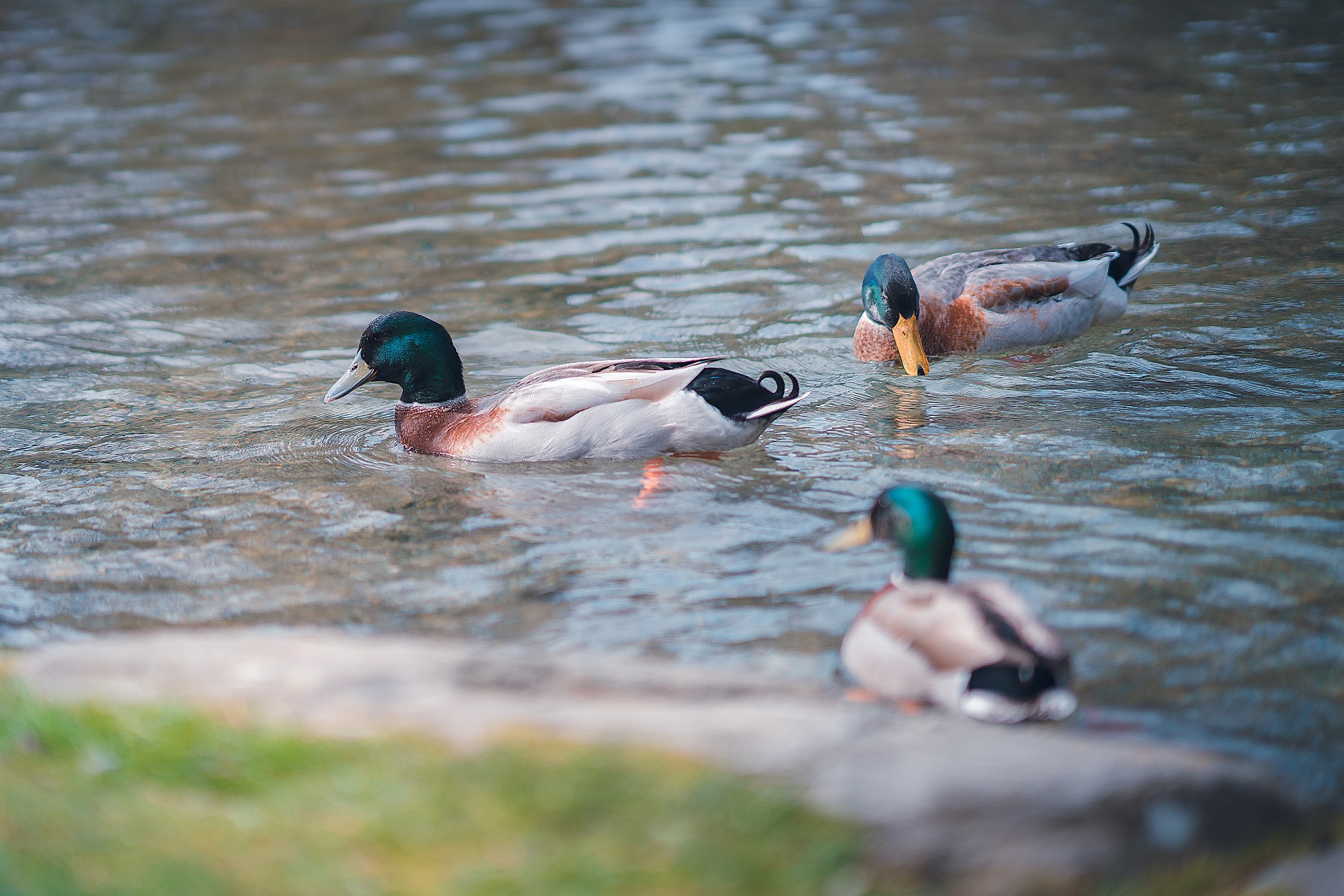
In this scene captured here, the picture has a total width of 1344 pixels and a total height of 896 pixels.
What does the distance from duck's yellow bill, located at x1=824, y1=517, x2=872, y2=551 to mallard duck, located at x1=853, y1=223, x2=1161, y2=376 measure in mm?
3130

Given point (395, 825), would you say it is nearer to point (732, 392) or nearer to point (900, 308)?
point (732, 392)

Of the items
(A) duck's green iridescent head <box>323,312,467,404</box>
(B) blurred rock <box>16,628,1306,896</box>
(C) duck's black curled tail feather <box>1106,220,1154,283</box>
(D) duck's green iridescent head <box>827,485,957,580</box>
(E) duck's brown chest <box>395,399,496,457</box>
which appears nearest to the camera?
(B) blurred rock <box>16,628,1306,896</box>

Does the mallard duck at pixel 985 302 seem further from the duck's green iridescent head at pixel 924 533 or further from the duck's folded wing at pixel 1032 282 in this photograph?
the duck's green iridescent head at pixel 924 533

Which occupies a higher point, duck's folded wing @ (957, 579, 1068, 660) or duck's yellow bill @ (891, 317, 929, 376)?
duck's folded wing @ (957, 579, 1068, 660)

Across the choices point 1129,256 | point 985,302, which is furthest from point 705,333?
point 1129,256

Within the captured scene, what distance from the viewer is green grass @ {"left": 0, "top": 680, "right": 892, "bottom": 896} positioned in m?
3.18

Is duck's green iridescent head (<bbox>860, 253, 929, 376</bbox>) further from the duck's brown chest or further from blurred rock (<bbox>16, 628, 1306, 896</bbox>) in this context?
blurred rock (<bbox>16, 628, 1306, 896</bbox>)

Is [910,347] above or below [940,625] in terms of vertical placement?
below

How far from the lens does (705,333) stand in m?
8.69

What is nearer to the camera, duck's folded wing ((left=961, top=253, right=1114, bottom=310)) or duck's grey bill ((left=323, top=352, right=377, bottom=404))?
duck's grey bill ((left=323, top=352, right=377, bottom=404))

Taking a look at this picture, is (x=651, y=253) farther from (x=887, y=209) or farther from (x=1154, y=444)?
(x=1154, y=444)

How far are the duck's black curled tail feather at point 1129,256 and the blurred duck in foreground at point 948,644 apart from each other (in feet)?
15.3

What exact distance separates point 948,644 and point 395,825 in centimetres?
160

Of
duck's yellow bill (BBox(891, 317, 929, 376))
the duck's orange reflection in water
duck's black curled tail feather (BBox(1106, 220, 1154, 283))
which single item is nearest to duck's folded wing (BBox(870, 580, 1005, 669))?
the duck's orange reflection in water
